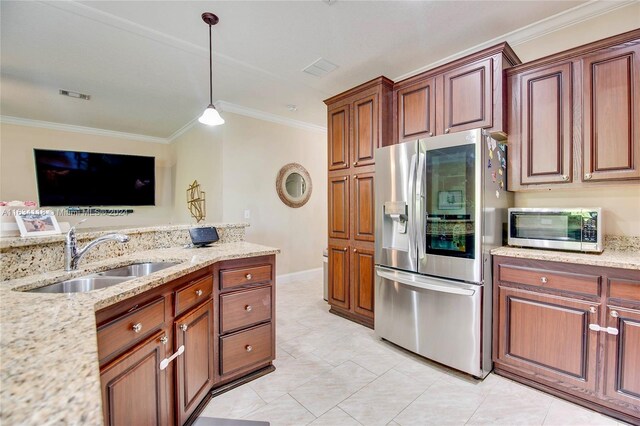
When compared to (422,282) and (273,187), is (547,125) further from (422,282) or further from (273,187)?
(273,187)

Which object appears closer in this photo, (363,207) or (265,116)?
(363,207)

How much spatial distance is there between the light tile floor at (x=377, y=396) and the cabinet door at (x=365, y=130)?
1.81 metres

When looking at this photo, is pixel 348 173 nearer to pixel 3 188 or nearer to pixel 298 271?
pixel 298 271

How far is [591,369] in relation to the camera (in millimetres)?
1728

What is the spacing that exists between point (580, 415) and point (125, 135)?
6974 mm

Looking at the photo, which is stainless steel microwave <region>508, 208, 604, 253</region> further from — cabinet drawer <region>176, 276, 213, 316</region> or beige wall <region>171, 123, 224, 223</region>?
beige wall <region>171, 123, 224, 223</region>

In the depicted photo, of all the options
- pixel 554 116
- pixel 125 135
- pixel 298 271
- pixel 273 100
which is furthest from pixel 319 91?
pixel 125 135

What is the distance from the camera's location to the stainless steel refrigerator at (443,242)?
79.4 inches

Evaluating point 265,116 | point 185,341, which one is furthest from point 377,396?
point 265,116

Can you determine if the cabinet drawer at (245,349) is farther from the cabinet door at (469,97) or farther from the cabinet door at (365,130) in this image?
the cabinet door at (469,97)

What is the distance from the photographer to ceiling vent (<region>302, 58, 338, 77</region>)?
9.48 ft

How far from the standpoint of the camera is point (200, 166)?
4660mm

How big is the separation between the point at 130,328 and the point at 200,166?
3.85 metres

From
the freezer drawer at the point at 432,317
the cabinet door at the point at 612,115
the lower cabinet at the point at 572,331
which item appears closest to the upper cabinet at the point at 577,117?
the cabinet door at the point at 612,115
